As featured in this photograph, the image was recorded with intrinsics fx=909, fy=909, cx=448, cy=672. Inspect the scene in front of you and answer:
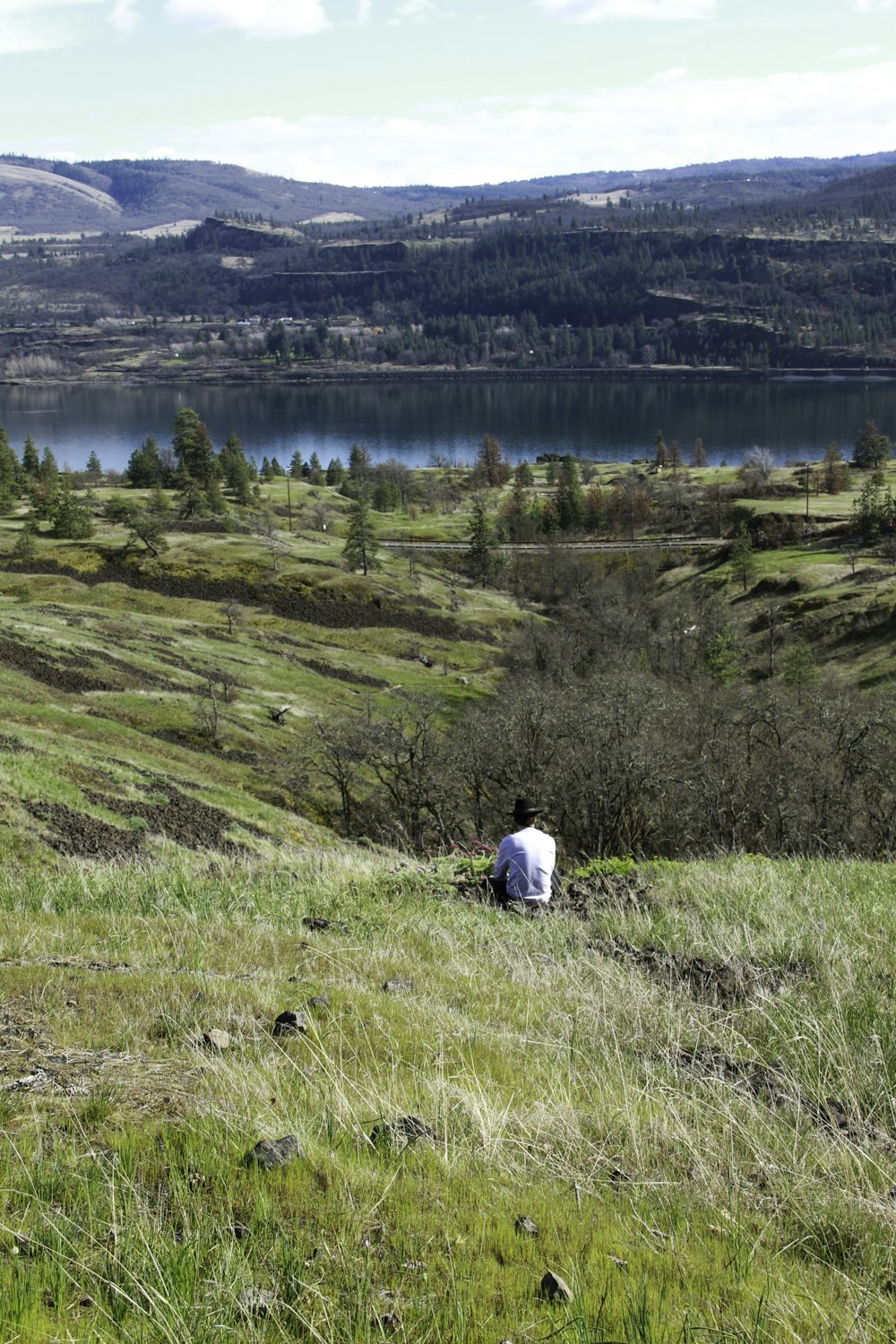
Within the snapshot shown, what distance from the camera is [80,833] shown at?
811 inches

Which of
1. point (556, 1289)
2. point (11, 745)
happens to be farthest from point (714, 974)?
point (11, 745)

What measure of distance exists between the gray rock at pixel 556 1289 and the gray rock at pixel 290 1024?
2392mm

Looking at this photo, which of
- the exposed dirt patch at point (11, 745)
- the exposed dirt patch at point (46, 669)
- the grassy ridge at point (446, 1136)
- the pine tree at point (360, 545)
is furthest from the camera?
the pine tree at point (360, 545)

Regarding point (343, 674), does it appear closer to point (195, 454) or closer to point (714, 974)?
point (195, 454)

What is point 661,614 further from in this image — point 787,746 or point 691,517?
point 787,746

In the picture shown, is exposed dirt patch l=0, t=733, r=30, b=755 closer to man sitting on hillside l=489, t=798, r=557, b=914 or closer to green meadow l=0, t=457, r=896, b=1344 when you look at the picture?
green meadow l=0, t=457, r=896, b=1344

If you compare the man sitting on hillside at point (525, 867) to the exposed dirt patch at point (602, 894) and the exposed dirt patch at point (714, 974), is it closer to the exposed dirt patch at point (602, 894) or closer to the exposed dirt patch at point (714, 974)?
the exposed dirt patch at point (602, 894)

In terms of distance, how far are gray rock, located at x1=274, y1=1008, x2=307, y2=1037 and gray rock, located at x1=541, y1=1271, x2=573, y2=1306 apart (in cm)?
239

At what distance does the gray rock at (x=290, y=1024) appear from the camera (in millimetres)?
5332

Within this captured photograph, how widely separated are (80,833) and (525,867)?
14311 millimetres

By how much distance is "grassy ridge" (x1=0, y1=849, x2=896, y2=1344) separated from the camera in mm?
3066

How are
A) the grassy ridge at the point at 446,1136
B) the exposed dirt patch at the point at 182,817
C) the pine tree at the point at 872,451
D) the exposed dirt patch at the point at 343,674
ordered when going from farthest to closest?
1. the pine tree at the point at 872,451
2. the exposed dirt patch at the point at 343,674
3. the exposed dirt patch at the point at 182,817
4. the grassy ridge at the point at 446,1136

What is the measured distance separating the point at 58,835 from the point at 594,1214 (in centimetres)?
1855

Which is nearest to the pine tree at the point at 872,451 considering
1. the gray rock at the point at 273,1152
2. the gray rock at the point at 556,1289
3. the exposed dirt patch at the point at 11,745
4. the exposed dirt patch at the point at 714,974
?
the exposed dirt patch at the point at 11,745
